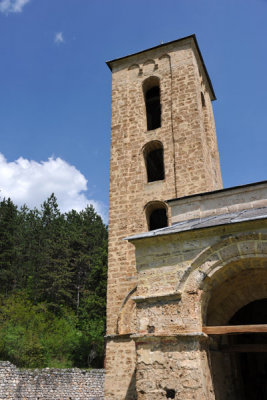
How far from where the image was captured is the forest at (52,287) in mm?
23188

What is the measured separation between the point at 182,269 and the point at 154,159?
9.07 metres

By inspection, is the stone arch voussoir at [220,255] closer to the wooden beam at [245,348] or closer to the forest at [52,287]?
the wooden beam at [245,348]

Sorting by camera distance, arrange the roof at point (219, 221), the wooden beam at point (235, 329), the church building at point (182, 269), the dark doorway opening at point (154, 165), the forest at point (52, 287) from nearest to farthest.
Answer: the wooden beam at point (235, 329)
the church building at point (182, 269)
the roof at point (219, 221)
the dark doorway opening at point (154, 165)
the forest at point (52, 287)

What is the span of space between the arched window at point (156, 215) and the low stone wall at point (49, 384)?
8923mm

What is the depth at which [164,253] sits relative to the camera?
5.99m

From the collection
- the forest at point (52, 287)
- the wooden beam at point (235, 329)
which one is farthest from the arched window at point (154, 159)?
the forest at point (52, 287)

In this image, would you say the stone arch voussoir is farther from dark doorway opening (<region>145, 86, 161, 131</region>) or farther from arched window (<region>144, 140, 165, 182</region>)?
dark doorway opening (<region>145, 86, 161, 131</region>)

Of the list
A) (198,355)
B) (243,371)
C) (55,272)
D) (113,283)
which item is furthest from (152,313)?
(55,272)

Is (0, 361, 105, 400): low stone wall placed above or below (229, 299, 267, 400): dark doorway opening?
below

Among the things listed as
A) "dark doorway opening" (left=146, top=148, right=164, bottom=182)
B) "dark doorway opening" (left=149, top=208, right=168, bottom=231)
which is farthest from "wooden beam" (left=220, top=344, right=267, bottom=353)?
"dark doorway opening" (left=146, top=148, right=164, bottom=182)

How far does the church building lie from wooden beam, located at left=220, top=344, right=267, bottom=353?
0.06 feet

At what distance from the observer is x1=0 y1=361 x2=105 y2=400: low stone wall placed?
1468cm

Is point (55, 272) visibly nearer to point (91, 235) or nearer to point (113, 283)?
point (91, 235)

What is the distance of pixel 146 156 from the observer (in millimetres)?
13438
